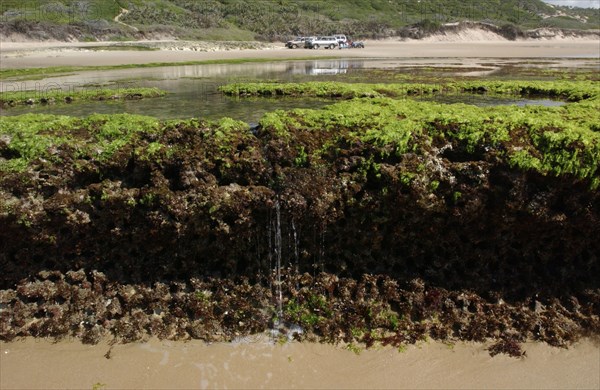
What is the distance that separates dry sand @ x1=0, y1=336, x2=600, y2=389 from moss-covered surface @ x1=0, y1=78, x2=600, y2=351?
0.85 ft

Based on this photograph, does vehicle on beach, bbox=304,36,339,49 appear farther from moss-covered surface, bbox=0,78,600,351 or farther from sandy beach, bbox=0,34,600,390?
sandy beach, bbox=0,34,600,390

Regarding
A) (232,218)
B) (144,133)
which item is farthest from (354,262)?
(144,133)

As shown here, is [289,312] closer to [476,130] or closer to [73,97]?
[476,130]

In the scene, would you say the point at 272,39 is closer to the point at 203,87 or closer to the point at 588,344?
the point at 203,87

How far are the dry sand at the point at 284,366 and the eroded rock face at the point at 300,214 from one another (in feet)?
3.68

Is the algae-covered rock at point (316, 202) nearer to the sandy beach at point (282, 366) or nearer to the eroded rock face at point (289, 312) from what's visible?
the eroded rock face at point (289, 312)

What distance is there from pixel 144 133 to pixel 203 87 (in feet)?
44.0

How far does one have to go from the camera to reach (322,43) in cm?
7131

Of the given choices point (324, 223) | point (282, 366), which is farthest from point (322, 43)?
point (282, 366)

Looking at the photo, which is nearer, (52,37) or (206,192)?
(206,192)

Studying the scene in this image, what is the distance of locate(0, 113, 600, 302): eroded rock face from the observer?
261 inches

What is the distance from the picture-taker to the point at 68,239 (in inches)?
268

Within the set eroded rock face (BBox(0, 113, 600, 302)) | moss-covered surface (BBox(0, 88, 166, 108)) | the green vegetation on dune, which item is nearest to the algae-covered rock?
eroded rock face (BBox(0, 113, 600, 302))

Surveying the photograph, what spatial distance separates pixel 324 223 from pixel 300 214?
0.40m
